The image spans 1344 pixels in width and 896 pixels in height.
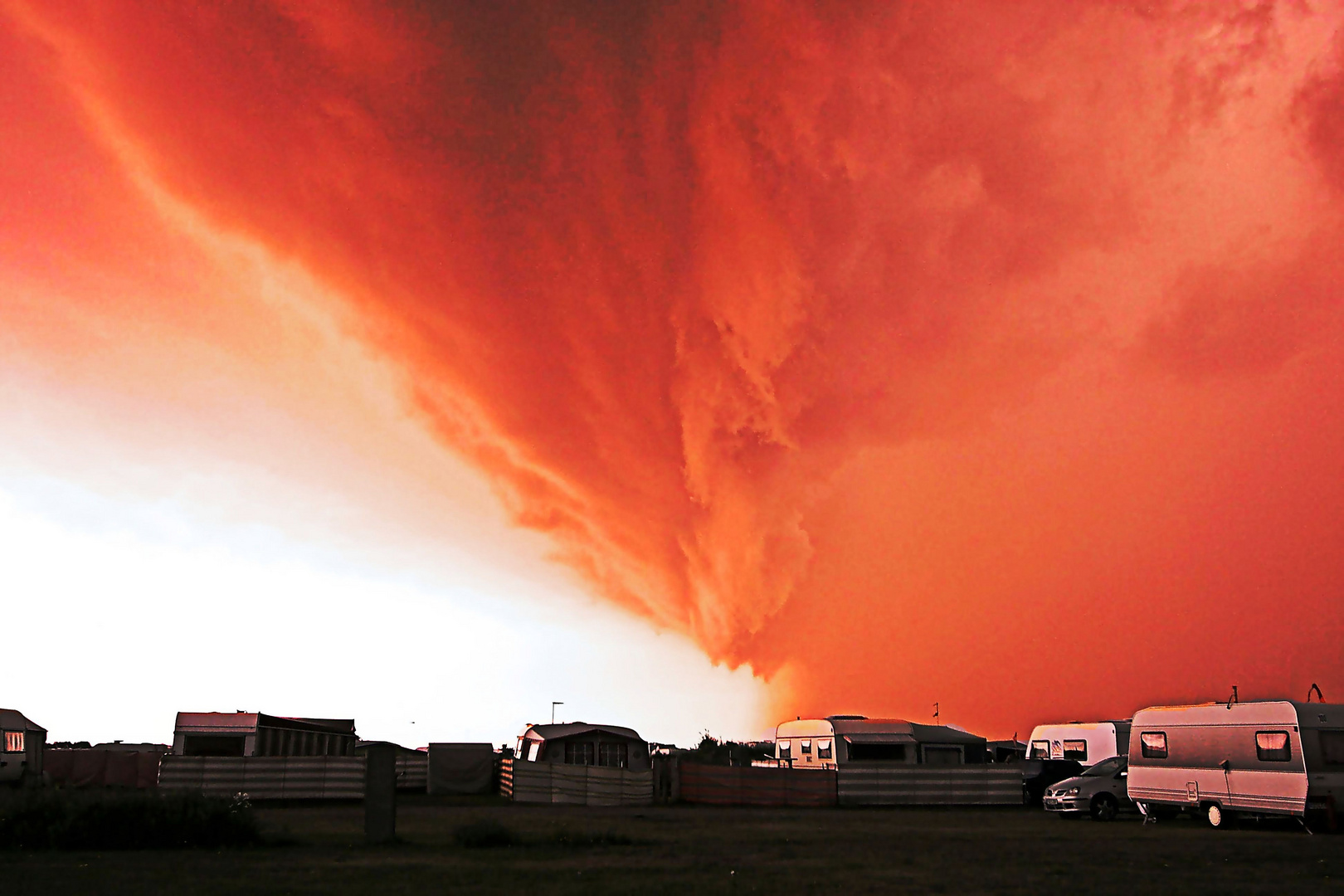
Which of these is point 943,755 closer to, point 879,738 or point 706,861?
point 879,738

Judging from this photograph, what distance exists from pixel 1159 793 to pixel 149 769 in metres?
40.8

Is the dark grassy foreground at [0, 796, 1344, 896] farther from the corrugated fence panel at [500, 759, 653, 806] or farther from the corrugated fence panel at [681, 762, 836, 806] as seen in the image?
the corrugated fence panel at [681, 762, 836, 806]

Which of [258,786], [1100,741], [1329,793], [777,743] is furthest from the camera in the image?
[777,743]

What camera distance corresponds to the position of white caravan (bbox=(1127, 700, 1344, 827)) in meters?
25.9

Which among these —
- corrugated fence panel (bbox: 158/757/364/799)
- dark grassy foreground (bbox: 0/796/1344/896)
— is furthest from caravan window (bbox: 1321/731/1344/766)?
corrugated fence panel (bbox: 158/757/364/799)

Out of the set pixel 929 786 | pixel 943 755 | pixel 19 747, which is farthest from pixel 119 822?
pixel 943 755

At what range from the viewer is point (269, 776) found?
128 ft

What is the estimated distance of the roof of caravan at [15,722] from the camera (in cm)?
4222

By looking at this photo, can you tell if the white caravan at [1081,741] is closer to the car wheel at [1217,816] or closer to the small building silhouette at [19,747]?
the car wheel at [1217,816]

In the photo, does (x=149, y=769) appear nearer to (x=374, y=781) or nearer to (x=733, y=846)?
(x=374, y=781)

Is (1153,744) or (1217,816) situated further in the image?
(1153,744)

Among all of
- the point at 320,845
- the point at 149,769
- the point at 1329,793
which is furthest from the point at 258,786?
the point at 1329,793

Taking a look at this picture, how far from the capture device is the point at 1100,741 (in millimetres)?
46031

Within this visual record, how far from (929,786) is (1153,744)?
11.0 metres
